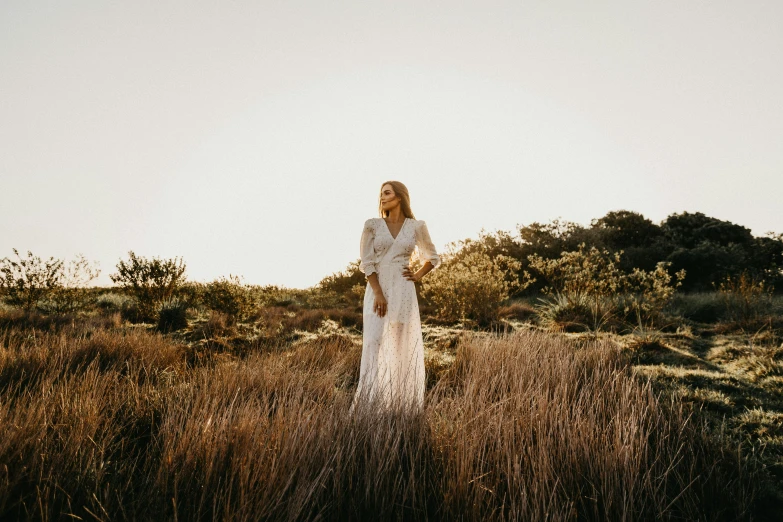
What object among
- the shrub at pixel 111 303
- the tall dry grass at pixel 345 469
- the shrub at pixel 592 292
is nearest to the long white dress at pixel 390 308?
the tall dry grass at pixel 345 469

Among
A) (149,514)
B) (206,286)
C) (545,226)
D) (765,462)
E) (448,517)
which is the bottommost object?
(765,462)

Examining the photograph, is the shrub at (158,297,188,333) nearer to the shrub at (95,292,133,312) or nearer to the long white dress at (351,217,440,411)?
the shrub at (95,292,133,312)

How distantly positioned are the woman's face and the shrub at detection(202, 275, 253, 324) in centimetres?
724

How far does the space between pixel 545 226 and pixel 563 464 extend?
74.0 feet

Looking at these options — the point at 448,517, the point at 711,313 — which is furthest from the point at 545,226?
the point at 448,517

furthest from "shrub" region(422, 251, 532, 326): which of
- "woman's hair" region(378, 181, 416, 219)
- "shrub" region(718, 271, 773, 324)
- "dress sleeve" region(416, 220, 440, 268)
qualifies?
"woman's hair" region(378, 181, 416, 219)

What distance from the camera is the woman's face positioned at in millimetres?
4078

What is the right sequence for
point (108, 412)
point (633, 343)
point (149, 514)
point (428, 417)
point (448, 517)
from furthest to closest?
1. point (633, 343)
2. point (108, 412)
3. point (428, 417)
4. point (448, 517)
5. point (149, 514)

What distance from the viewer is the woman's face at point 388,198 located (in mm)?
4078

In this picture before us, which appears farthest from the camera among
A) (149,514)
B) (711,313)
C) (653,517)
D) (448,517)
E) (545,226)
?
(545,226)

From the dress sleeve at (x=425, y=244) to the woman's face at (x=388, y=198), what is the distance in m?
0.35

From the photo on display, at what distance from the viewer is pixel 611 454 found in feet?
6.37

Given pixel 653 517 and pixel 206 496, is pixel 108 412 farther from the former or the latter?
pixel 653 517

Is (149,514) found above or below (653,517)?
above
